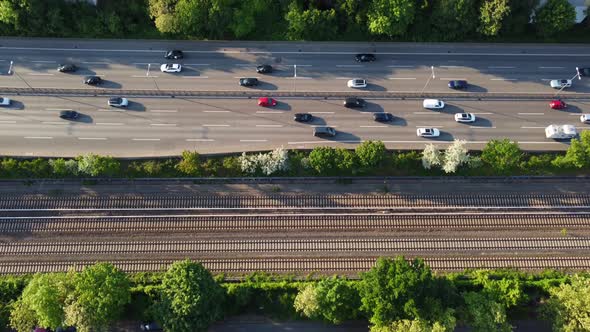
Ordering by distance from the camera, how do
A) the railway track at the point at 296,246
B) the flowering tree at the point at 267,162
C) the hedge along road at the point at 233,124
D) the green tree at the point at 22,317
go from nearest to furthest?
1. the green tree at the point at 22,317
2. the railway track at the point at 296,246
3. the flowering tree at the point at 267,162
4. the hedge along road at the point at 233,124

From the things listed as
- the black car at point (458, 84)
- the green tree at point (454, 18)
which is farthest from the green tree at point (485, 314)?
the green tree at point (454, 18)

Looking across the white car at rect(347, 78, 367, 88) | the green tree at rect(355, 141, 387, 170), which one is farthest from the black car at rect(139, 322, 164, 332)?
the white car at rect(347, 78, 367, 88)

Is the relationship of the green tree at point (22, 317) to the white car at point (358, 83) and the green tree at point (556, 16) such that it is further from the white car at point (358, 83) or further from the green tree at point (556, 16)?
the green tree at point (556, 16)

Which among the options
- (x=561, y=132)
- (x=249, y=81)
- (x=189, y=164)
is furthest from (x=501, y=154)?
(x=189, y=164)

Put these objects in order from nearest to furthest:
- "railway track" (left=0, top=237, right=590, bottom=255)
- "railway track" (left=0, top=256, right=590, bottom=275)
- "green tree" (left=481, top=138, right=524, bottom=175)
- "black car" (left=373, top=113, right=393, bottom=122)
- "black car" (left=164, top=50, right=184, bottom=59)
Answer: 1. "railway track" (left=0, top=256, right=590, bottom=275)
2. "railway track" (left=0, top=237, right=590, bottom=255)
3. "green tree" (left=481, top=138, right=524, bottom=175)
4. "black car" (left=373, top=113, right=393, bottom=122)
5. "black car" (left=164, top=50, right=184, bottom=59)

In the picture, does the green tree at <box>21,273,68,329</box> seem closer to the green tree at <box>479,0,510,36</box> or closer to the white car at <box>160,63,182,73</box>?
the white car at <box>160,63,182,73</box>

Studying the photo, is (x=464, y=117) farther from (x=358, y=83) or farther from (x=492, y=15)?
(x=358, y=83)

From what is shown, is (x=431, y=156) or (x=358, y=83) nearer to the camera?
(x=431, y=156)
